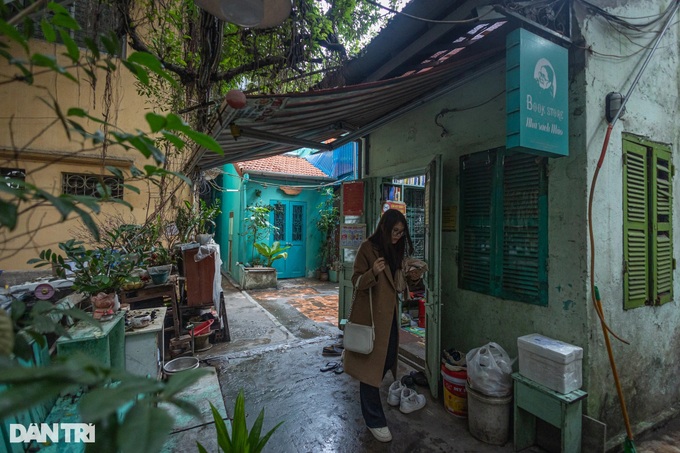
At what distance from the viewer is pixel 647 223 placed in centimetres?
318

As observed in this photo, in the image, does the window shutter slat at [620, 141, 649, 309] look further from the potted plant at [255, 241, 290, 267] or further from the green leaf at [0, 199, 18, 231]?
the potted plant at [255, 241, 290, 267]

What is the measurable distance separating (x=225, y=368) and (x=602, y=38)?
17.8ft

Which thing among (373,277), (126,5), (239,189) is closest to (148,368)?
(373,277)

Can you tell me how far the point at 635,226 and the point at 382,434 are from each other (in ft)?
10.0

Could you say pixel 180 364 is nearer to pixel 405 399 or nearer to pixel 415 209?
pixel 405 399

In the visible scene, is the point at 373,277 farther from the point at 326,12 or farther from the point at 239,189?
the point at 239,189

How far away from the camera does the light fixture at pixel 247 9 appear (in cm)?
239

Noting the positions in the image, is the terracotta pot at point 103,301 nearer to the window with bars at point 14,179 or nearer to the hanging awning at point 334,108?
the hanging awning at point 334,108

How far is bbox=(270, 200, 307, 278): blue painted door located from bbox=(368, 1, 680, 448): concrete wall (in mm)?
7735

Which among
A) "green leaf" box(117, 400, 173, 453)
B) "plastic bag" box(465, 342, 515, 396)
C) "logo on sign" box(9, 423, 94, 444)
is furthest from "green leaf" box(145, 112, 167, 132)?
"plastic bag" box(465, 342, 515, 396)

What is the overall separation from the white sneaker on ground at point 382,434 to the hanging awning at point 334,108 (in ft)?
10.1

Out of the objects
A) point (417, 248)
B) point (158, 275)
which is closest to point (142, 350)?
point (158, 275)

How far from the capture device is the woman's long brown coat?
280 centimetres

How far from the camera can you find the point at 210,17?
375 centimetres
